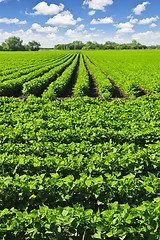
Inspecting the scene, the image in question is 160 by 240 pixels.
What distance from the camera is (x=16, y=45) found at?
136875 mm

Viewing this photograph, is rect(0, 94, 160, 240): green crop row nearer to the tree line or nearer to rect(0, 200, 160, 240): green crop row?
rect(0, 200, 160, 240): green crop row

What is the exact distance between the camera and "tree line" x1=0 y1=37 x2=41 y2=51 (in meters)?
129

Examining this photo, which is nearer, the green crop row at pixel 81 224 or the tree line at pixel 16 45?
the green crop row at pixel 81 224

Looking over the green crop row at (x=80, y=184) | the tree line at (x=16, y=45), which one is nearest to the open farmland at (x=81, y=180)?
the green crop row at (x=80, y=184)

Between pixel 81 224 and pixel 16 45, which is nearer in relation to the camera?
Answer: pixel 81 224

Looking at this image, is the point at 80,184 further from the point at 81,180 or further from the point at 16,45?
the point at 16,45

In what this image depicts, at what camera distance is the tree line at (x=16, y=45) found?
424 ft

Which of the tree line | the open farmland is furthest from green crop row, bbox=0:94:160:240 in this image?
the tree line

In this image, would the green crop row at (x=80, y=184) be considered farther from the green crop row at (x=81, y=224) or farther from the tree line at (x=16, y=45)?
the tree line at (x=16, y=45)

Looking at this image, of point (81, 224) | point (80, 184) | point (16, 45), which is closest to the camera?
point (81, 224)

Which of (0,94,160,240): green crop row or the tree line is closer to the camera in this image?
(0,94,160,240): green crop row

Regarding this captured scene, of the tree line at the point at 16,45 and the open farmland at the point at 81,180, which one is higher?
the tree line at the point at 16,45

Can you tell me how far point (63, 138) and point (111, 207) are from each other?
2364 mm

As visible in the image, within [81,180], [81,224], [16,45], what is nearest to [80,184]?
[81,180]
